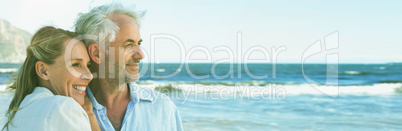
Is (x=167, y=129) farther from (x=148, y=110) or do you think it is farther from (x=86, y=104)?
(x=86, y=104)

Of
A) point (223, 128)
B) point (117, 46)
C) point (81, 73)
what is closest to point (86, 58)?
point (81, 73)

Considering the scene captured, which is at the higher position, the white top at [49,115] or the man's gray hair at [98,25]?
the man's gray hair at [98,25]

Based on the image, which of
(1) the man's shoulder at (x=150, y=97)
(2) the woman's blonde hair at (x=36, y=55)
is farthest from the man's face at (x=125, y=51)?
(2) the woman's blonde hair at (x=36, y=55)

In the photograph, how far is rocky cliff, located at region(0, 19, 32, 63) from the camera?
3394 cm

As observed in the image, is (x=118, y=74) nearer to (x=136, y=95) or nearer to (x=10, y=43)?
(x=136, y=95)

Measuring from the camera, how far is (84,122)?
5.42 ft

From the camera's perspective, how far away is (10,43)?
3772cm

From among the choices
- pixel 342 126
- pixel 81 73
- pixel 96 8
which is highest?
pixel 96 8

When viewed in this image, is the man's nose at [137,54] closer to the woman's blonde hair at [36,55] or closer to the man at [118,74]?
the man at [118,74]

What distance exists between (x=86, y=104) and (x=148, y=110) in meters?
0.37

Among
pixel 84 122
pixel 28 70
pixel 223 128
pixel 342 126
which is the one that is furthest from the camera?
pixel 342 126

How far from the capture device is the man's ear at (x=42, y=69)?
183cm

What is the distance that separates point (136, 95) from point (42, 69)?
0.61 meters

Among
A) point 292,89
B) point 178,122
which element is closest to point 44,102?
point 178,122
